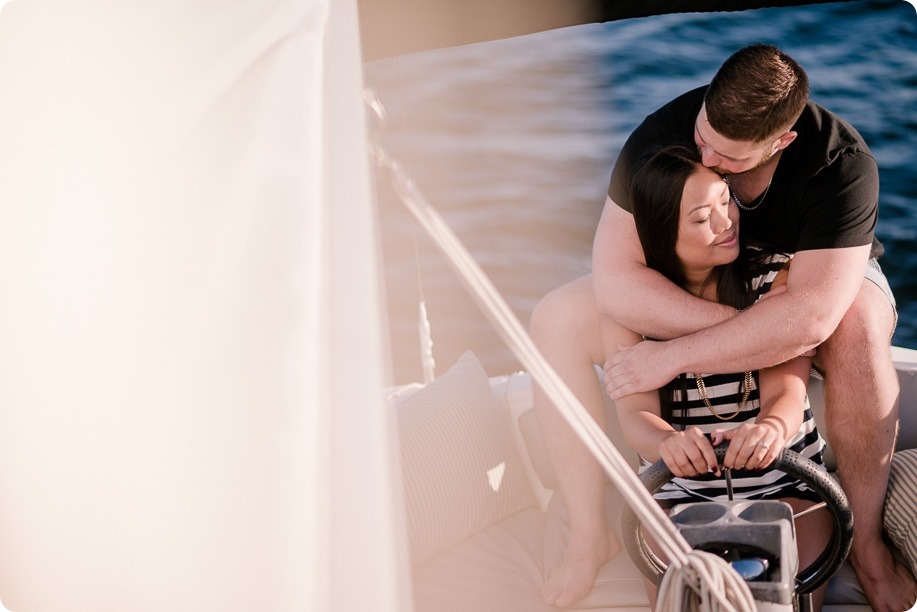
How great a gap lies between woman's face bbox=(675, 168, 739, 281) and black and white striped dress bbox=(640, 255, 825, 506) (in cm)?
23

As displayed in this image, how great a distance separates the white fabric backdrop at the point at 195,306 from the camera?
656 mm

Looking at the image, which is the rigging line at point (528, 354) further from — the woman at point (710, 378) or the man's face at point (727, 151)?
the man's face at point (727, 151)

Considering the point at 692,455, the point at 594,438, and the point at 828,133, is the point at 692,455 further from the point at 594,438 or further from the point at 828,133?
the point at 828,133

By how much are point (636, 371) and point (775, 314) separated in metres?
0.25

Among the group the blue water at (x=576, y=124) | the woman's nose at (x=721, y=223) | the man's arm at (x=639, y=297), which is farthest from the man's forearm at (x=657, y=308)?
the blue water at (x=576, y=124)

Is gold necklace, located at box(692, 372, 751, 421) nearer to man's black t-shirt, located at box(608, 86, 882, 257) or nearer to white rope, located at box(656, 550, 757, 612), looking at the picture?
man's black t-shirt, located at box(608, 86, 882, 257)

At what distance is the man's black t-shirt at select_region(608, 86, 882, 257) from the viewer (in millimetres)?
1490

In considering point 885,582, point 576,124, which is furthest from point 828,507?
point 576,124

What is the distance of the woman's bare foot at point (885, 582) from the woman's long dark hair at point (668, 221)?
39 centimetres

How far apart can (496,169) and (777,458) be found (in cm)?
180

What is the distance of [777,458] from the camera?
3.46ft

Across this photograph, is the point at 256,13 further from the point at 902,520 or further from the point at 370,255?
the point at 902,520

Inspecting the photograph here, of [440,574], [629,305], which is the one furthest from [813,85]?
[440,574]

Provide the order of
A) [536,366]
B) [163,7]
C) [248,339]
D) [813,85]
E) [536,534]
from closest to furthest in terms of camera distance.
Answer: [248,339], [163,7], [536,366], [536,534], [813,85]
